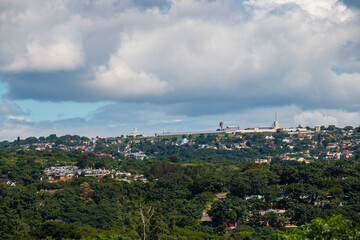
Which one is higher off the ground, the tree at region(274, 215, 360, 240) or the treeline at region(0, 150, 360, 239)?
the tree at region(274, 215, 360, 240)

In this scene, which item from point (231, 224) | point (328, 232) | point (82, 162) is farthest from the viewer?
point (82, 162)

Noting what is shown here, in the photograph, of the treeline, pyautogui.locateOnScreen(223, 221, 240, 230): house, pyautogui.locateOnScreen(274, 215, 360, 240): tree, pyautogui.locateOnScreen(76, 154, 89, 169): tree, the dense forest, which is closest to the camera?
pyautogui.locateOnScreen(274, 215, 360, 240): tree

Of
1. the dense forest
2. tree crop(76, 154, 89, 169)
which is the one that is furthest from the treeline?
tree crop(76, 154, 89, 169)

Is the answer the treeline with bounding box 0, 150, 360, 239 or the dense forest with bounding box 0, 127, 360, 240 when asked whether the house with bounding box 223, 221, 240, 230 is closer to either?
the dense forest with bounding box 0, 127, 360, 240

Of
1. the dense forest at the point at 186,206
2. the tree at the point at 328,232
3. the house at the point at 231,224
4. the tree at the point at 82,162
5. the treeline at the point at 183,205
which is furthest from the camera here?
the tree at the point at 82,162

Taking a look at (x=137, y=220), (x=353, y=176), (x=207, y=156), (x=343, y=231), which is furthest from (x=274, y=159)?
(x=343, y=231)

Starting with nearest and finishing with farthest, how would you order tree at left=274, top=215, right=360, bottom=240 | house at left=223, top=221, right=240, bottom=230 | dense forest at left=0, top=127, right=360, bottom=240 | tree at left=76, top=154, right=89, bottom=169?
tree at left=274, top=215, right=360, bottom=240, dense forest at left=0, top=127, right=360, bottom=240, house at left=223, top=221, right=240, bottom=230, tree at left=76, top=154, right=89, bottom=169

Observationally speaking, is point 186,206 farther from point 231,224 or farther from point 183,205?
point 231,224

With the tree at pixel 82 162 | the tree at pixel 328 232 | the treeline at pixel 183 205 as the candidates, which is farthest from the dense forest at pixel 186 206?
the tree at pixel 82 162

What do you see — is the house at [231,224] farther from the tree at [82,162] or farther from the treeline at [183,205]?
the tree at [82,162]

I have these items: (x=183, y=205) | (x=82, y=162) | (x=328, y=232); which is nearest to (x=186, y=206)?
(x=183, y=205)

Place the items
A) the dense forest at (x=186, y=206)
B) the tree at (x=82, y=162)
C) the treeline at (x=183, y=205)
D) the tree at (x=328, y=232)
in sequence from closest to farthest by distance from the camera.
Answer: the tree at (x=328, y=232) < the dense forest at (x=186, y=206) < the treeline at (x=183, y=205) < the tree at (x=82, y=162)

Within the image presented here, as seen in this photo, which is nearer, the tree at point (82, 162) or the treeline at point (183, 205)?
the treeline at point (183, 205)

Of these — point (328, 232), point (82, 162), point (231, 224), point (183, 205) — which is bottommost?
point (231, 224)
